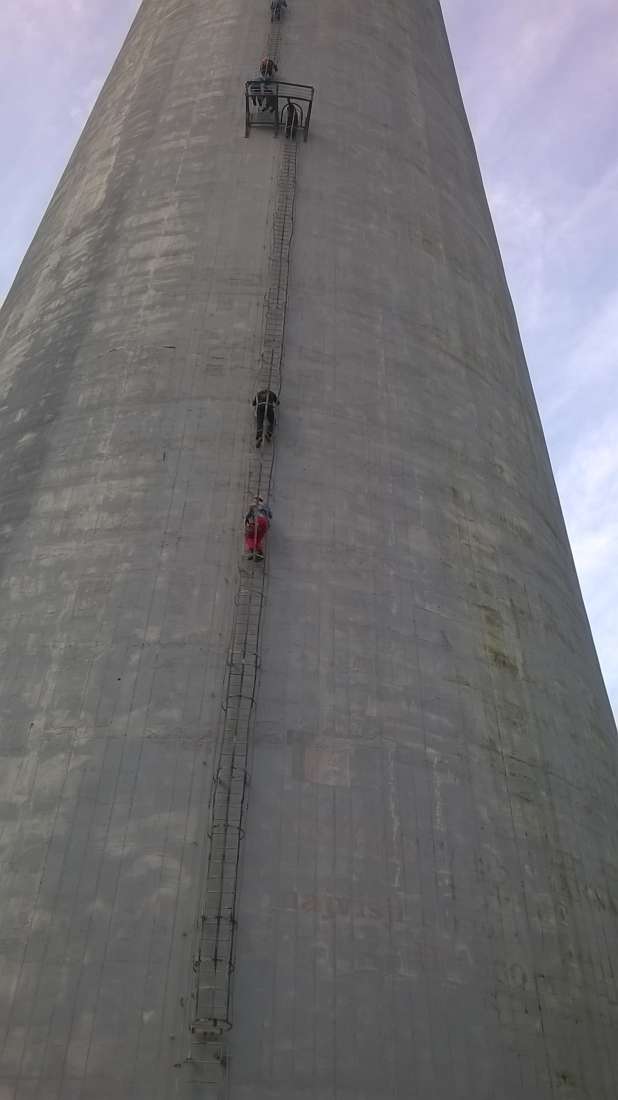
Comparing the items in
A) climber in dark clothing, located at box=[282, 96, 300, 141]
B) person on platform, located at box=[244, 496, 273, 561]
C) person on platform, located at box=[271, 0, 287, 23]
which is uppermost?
person on platform, located at box=[271, 0, 287, 23]

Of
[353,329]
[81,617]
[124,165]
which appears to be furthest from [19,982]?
[124,165]

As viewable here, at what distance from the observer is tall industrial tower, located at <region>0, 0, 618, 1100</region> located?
33.5 ft

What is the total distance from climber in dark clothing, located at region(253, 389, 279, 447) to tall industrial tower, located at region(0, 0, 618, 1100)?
227 mm

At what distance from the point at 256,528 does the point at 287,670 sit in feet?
7.37

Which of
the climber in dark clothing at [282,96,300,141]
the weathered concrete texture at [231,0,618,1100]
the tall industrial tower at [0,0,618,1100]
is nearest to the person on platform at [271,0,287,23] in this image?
the tall industrial tower at [0,0,618,1100]

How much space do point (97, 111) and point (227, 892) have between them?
2268cm

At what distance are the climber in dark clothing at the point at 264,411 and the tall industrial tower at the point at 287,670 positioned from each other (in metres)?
0.23

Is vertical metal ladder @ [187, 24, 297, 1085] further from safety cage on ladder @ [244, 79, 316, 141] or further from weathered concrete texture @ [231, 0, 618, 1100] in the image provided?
safety cage on ladder @ [244, 79, 316, 141]

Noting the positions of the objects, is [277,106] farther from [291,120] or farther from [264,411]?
[264,411]

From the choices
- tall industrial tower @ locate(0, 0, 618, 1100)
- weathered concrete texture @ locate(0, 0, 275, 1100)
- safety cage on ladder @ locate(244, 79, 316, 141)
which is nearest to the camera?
weathered concrete texture @ locate(0, 0, 275, 1100)

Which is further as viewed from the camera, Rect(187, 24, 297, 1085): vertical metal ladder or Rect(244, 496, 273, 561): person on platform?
Rect(244, 496, 273, 561): person on platform

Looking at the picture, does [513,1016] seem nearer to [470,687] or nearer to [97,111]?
[470,687]

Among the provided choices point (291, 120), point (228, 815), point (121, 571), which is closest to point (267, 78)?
point (291, 120)

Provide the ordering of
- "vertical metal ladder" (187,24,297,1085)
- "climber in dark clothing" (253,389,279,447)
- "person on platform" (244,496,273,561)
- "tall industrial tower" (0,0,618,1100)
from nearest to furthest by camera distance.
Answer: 1. "vertical metal ladder" (187,24,297,1085)
2. "tall industrial tower" (0,0,618,1100)
3. "person on platform" (244,496,273,561)
4. "climber in dark clothing" (253,389,279,447)
